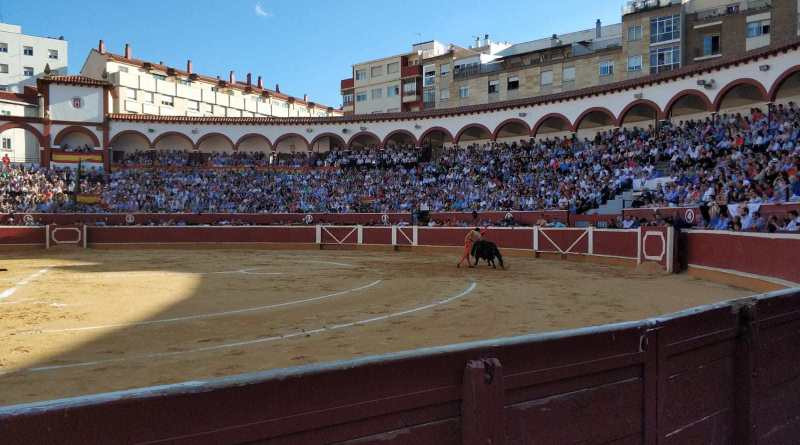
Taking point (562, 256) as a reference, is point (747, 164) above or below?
above

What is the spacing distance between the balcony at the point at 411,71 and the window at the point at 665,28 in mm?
23524

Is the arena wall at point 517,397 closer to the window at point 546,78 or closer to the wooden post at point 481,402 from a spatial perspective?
the wooden post at point 481,402

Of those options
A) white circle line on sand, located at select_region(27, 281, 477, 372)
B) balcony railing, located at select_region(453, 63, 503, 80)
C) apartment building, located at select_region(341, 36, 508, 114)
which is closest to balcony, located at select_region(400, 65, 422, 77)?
apartment building, located at select_region(341, 36, 508, 114)

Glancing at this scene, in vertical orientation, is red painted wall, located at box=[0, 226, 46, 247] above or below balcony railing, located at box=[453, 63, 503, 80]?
below

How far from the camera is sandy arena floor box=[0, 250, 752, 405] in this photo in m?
6.52

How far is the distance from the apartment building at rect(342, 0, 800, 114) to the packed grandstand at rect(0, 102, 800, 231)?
45.3 feet

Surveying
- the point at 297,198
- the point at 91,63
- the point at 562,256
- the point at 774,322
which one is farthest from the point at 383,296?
the point at 91,63

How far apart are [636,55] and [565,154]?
18786 mm

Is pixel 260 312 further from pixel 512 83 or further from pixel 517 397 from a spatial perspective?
pixel 512 83

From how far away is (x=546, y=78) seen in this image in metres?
50.6

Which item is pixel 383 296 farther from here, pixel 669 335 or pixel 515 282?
pixel 669 335

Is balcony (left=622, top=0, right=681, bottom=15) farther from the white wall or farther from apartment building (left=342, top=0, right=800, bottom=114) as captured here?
the white wall

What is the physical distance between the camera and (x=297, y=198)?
124 feet

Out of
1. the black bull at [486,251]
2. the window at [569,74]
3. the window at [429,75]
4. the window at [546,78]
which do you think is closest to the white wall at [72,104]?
the window at [429,75]
